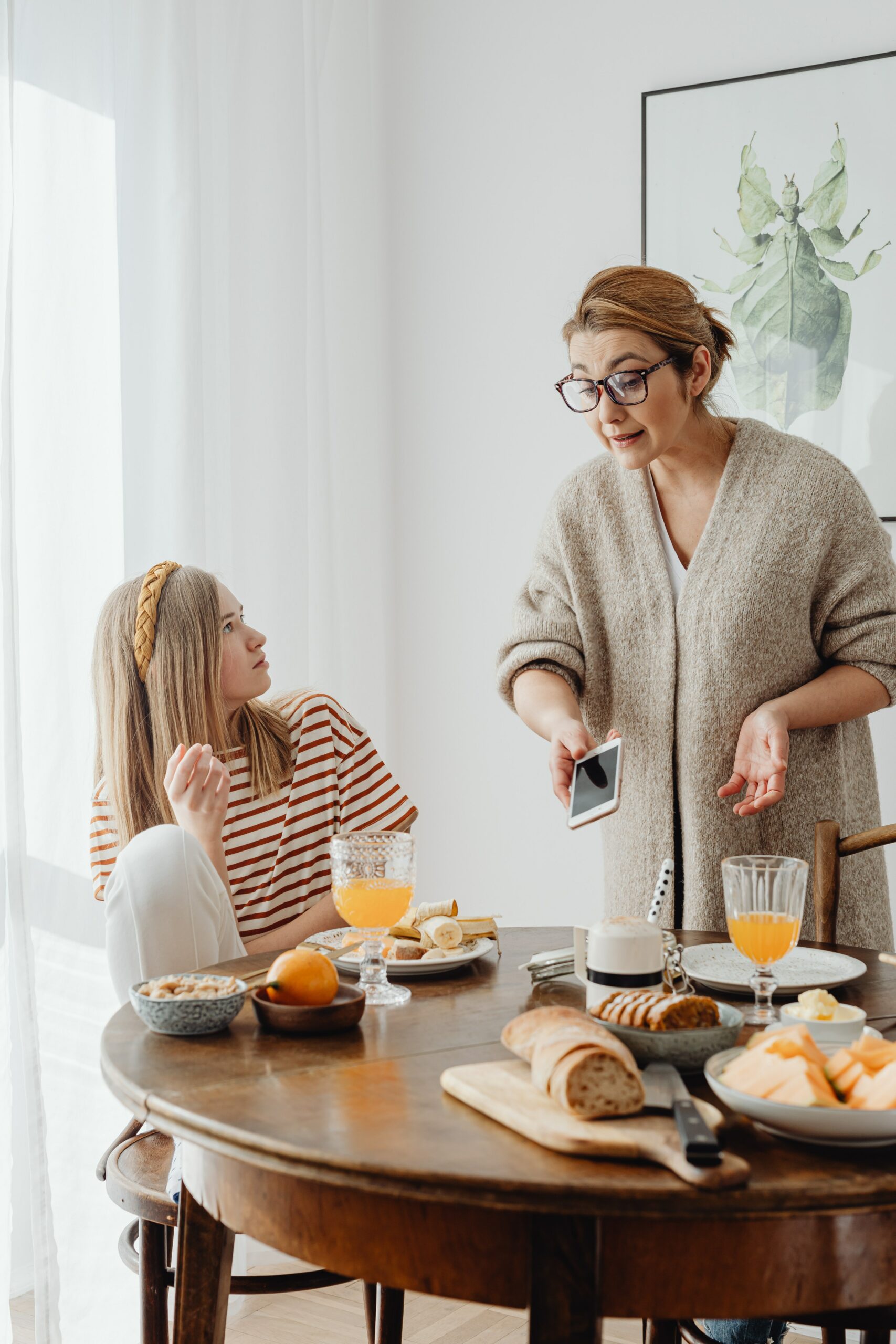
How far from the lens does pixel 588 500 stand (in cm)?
208

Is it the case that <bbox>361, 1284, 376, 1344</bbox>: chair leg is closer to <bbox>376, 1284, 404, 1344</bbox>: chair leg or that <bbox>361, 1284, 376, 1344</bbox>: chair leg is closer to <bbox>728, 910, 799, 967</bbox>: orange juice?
<bbox>376, 1284, 404, 1344</bbox>: chair leg

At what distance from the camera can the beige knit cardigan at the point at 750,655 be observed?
188cm

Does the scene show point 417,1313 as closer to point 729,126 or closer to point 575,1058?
point 575,1058

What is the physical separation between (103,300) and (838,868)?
1.56 meters

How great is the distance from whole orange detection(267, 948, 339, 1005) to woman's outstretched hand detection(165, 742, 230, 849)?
18.7 inches

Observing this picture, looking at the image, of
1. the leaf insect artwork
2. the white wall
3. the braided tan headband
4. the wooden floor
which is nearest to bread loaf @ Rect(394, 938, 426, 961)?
the braided tan headband

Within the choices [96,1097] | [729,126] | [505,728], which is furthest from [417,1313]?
[729,126]

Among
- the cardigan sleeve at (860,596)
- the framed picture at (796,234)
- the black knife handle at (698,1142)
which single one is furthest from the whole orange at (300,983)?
the framed picture at (796,234)

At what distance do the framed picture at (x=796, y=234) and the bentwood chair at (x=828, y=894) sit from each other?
106cm

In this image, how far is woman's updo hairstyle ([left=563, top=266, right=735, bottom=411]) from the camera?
71.5 inches

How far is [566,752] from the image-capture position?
1.72 meters

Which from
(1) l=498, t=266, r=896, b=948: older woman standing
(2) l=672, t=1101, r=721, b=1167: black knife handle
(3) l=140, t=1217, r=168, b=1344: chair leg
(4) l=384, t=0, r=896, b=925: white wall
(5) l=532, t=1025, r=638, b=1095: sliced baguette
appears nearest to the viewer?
(2) l=672, t=1101, r=721, b=1167: black knife handle

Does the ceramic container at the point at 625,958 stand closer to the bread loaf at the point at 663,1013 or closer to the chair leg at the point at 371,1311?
the bread loaf at the point at 663,1013

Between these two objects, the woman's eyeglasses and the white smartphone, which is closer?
the white smartphone
